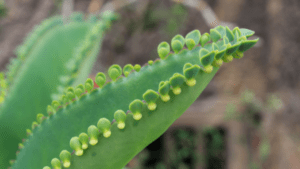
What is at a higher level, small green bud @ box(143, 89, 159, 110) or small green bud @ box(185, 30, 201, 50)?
small green bud @ box(185, 30, 201, 50)

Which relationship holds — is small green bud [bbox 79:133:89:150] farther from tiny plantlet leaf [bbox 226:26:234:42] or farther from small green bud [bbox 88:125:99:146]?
tiny plantlet leaf [bbox 226:26:234:42]

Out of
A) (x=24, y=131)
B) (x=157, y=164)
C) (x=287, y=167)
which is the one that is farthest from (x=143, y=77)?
(x=157, y=164)

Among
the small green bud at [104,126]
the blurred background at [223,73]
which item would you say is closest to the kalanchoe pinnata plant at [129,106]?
the small green bud at [104,126]

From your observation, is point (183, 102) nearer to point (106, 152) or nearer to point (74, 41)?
point (106, 152)

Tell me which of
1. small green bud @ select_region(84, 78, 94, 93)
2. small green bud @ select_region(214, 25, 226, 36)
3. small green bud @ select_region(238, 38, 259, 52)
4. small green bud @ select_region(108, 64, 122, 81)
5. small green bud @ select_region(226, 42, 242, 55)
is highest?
small green bud @ select_region(84, 78, 94, 93)

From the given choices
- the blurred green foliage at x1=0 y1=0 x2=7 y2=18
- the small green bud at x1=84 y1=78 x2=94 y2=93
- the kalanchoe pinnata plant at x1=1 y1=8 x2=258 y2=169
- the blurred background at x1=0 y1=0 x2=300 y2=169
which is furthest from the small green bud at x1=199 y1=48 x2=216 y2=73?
the blurred green foliage at x1=0 y1=0 x2=7 y2=18

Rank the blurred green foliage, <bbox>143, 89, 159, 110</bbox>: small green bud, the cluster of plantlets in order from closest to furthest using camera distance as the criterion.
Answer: <bbox>143, 89, 159, 110</bbox>: small green bud < the cluster of plantlets < the blurred green foliage

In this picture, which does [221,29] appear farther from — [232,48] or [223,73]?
[223,73]

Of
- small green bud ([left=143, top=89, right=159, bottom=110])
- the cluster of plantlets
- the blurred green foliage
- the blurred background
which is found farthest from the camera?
the blurred green foliage
